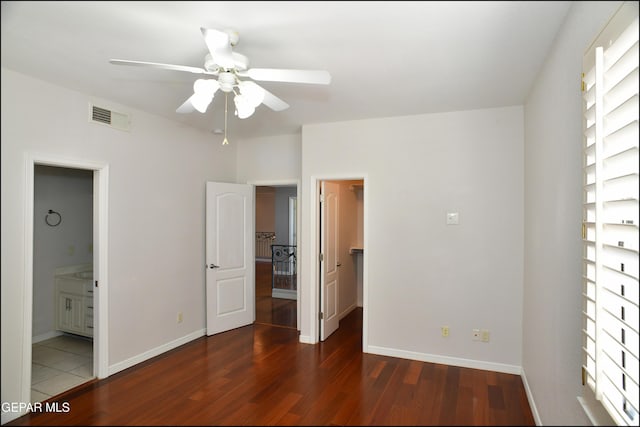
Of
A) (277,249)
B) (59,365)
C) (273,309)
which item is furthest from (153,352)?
(277,249)

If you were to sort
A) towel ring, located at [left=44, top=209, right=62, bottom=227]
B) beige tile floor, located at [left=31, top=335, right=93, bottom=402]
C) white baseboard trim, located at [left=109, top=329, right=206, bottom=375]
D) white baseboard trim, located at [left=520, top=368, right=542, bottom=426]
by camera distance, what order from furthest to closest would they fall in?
towel ring, located at [left=44, top=209, right=62, bottom=227] < white baseboard trim, located at [left=109, top=329, right=206, bottom=375] < beige tile floor, located at [left=31, top=335, right=93, bottom=402] < white baseboard trim, located at [left=520, top=368, right=542, bottom=426]

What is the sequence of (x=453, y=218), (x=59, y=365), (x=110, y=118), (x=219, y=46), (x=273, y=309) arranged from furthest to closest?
(x=273, y=309), (x=453, y=218), (x=59, y=365), (x=110, y=118), (x=219, y=46)

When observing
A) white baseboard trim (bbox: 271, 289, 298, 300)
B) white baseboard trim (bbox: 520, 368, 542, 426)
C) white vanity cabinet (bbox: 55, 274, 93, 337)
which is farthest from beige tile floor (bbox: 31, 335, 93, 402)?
white baseboard trim (bbox: 520, 368, 542, 426)

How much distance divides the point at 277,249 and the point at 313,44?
7.35 meters

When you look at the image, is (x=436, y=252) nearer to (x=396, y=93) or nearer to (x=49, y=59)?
(x=396, y=93)

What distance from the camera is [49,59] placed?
2.43 meters

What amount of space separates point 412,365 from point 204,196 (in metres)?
3.05

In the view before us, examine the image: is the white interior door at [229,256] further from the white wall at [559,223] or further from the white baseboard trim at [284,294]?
the white wall at [559,223]

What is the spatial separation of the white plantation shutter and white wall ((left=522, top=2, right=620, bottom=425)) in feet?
0.63

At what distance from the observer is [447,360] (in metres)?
3.57

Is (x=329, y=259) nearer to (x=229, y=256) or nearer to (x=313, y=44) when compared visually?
(x=229, y=256)

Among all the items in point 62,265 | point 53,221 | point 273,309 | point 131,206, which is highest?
point 131,206

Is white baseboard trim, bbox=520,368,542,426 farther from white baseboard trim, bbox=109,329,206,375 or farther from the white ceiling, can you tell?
white baseboard trim, bbox=109,329,206,375

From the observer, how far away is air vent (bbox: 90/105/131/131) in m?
3.16
